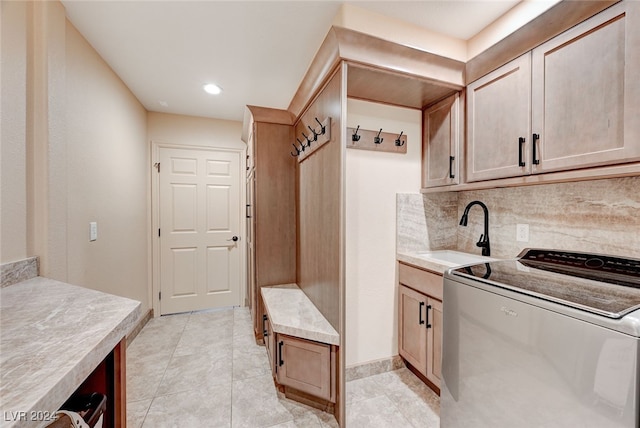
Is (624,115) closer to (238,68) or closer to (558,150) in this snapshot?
(558,150)

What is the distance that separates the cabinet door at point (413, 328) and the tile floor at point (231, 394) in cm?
20

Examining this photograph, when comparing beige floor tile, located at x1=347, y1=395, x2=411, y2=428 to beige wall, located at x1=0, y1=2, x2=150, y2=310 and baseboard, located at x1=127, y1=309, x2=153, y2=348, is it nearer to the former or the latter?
beige wall, located at x1=0, y1=2, x2=150, y2=310

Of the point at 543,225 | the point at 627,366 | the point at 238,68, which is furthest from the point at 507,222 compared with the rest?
the point at 238,68

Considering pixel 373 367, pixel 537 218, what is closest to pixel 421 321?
pixel 373 367

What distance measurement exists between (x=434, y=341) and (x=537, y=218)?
104cm

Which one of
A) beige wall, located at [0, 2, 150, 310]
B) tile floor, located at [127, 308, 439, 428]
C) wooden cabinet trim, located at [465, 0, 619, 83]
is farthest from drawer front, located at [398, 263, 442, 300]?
beige wall, located at [0, 2, 150, 310]

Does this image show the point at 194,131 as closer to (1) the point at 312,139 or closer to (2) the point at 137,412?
(1) the point at 312,139

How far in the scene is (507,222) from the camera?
180 centimetres

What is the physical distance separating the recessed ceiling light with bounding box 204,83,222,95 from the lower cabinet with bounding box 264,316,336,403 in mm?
2215

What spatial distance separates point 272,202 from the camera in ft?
8.09

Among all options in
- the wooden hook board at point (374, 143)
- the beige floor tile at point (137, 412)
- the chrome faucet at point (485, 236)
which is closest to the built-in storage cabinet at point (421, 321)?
the chrome faucet at point (485, 236)

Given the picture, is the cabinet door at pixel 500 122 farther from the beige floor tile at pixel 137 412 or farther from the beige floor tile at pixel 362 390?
the beige floor tile at pixel 137 412

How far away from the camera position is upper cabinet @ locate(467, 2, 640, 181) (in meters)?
1.05

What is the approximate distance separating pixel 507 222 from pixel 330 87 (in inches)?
60.7
